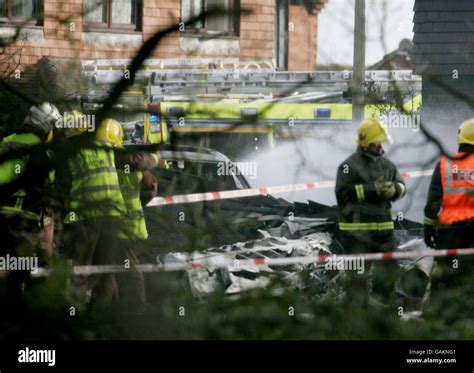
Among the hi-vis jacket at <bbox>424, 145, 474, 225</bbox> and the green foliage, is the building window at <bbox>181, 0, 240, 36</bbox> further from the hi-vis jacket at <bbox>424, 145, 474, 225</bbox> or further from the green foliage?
the hi-vis jacket at <bbox>424, 145, 474, 225</bbox>

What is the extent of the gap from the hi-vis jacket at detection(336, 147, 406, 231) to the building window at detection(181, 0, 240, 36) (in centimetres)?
96

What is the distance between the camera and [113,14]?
14.4 feet

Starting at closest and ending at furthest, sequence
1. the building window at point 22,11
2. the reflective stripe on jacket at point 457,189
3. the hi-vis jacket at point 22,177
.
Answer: the hi-vis jacket at point 22,177, the building window at point 22,11, the reflective stripe on jacket at point 457,189

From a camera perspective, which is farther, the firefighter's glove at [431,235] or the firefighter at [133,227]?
the firefighter's glove at [431,235]

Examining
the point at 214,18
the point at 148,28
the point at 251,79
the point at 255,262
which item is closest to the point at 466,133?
the point at 251,79

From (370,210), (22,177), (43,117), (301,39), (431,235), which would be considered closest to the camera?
(22,177)

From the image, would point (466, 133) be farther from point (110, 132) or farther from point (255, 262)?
point (110, 132)

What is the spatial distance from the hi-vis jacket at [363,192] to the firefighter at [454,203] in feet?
0.61

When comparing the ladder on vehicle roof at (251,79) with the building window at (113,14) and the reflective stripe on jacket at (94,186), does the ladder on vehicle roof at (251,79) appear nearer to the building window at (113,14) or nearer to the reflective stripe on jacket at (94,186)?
the building window at (113,14)

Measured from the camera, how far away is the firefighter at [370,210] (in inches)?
190

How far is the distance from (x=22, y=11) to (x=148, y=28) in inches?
22.4

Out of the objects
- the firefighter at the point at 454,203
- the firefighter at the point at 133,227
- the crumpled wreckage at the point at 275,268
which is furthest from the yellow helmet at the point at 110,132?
the firefighter at the point at 454,203

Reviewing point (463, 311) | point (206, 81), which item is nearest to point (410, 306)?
point (463, 311)

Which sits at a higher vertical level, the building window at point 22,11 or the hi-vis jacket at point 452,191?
the building window at point 22,11
